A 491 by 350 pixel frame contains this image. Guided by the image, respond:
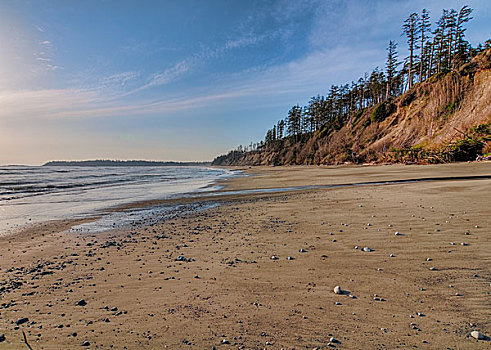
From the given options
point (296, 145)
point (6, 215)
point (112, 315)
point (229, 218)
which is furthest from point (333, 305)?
point (296, 145)

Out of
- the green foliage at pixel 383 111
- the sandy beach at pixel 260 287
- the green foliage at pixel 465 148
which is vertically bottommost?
the sandy beach at pixel 260 287

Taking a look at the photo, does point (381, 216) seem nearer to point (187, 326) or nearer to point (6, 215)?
point (187, 326)

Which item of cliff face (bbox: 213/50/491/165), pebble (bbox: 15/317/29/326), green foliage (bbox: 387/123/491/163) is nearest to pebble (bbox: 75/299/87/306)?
pebble (bbox: 15/317/29/326)

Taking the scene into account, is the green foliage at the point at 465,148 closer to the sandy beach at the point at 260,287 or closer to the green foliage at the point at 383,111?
the sandy beach at the point at 260,287

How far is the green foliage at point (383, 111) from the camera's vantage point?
54025 millimetres

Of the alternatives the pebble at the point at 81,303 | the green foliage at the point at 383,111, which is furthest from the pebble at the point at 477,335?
the green foliage at the point at 383,111

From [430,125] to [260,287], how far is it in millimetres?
44364

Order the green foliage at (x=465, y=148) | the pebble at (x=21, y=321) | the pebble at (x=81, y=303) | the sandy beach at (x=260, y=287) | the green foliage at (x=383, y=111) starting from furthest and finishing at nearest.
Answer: the green foliage at (x=383, y=111)
the green foliage at (x=465, y=148)
the pebble at (x=81, y=303)
the pebble at (x=21, y=321)
the sandy beach at (x=260, y=287)

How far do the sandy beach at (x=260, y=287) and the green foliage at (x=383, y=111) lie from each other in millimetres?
54095

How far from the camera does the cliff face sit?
2797cm

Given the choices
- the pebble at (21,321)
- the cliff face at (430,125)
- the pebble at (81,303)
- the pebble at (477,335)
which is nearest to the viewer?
the pebble at (477,335)

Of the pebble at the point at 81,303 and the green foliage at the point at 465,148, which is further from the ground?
the green foliage at the point at 465,148

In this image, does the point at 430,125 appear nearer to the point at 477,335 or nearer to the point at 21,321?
the point at 477,335

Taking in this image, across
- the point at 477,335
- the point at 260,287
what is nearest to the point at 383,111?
the point at 260,287
